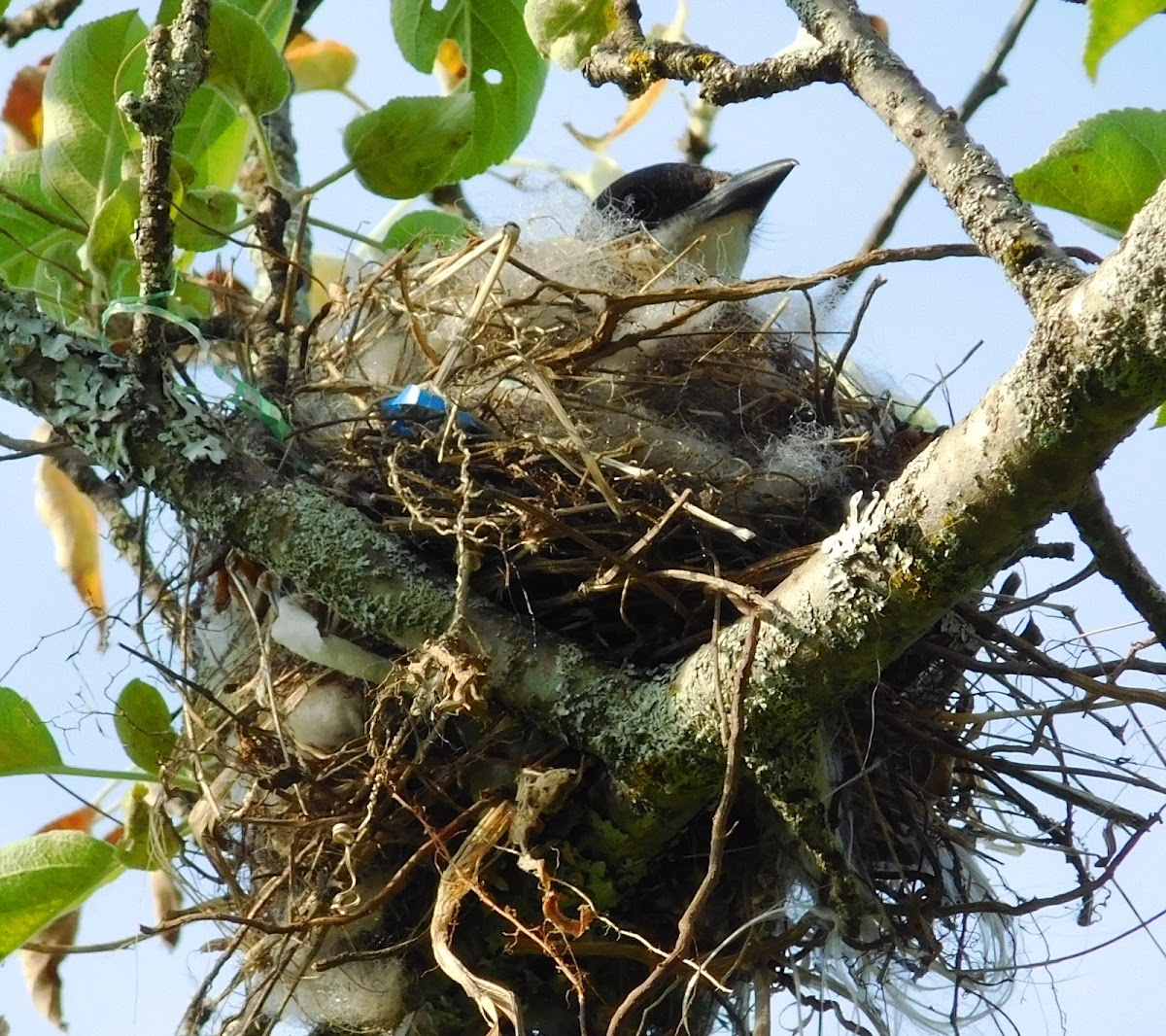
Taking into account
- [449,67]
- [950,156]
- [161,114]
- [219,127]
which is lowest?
[950,156]

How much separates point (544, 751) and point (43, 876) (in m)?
0.67

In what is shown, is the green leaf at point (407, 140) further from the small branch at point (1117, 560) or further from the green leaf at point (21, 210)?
the small branch at point (1117, 560)

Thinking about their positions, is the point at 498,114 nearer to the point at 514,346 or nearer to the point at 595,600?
the point at 514,346

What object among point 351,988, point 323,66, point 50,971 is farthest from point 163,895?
point 323,66

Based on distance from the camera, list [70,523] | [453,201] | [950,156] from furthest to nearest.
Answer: [453,201], [70,523], [950,156]

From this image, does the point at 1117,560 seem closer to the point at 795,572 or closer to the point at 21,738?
the point at 795,572

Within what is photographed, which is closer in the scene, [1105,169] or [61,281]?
[1105,169]

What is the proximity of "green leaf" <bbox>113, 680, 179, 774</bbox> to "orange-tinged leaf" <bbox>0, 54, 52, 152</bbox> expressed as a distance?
3.26 ft

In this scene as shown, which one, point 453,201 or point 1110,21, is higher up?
point 453,201

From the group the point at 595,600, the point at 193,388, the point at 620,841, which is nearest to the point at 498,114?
the point at 193,388

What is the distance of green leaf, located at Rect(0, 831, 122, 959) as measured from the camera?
5.22ft

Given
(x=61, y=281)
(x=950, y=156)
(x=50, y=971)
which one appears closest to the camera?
(x=950, y=156)

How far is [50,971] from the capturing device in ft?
5.98

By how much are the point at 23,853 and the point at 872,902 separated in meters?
0.97
